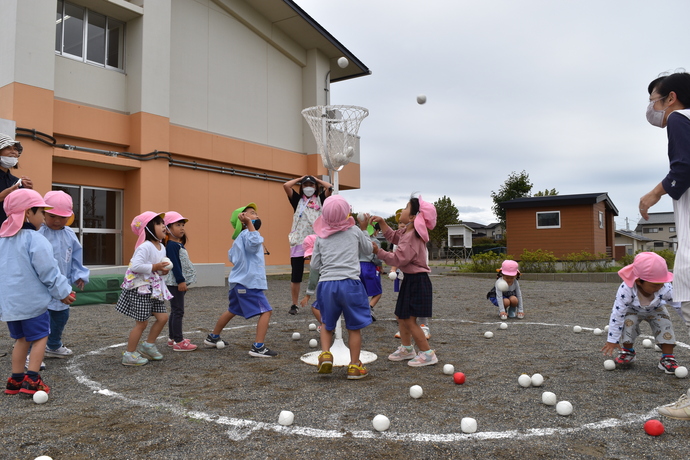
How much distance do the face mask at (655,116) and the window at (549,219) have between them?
927 inches

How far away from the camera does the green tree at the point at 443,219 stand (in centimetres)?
5445

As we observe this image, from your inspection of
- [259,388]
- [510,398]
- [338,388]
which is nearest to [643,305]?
[510,398]

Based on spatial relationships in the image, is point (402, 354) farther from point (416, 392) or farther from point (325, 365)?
point (416, 392)

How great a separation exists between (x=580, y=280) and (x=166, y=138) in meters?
15.2

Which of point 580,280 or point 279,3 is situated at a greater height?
point 279,3

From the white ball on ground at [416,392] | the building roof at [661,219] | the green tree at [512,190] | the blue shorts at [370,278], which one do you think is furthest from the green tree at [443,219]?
the white ball on ground at [416,392]

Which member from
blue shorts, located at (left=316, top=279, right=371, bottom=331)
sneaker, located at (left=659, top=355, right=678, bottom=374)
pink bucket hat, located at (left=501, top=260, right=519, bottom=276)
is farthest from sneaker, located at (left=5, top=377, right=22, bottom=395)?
pink bucket hat, located at (left=501, top=260, right=519, bottom=276)

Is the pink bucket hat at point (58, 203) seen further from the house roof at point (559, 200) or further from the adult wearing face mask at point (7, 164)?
the house roof at point (559, 200)

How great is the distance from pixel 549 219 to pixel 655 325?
2265 centimetres

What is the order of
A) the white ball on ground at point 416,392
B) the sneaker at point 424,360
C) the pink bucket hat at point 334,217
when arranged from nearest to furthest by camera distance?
the white ball on ground at point 416,392, the pink bucket hat at point 334,217, the sneaker at point 424,360

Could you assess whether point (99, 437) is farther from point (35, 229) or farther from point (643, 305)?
point (643, 305)

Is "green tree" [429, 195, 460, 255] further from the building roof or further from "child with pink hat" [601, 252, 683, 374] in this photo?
"child with pink hat" [601, 252, 683, 374]

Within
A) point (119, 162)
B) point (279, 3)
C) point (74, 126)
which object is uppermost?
point (279, 3)

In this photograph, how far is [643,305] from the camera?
459 cm
